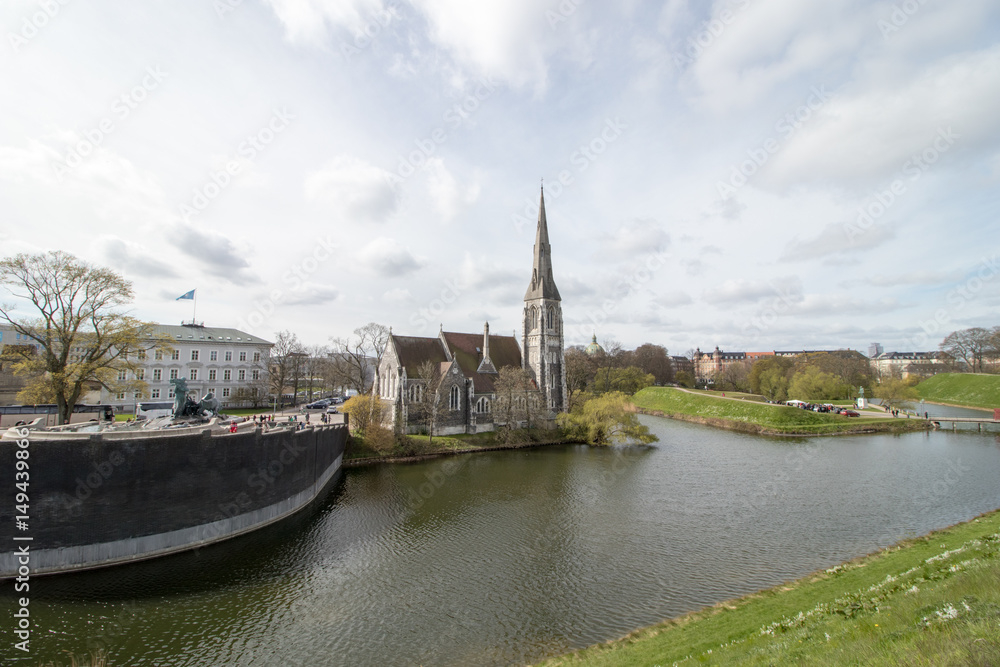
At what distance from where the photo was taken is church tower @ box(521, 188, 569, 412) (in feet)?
163

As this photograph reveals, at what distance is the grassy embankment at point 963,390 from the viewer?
70188mm

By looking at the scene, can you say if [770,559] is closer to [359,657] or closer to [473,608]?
[473,608]

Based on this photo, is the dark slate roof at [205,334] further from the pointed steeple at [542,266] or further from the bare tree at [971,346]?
the bare tree at [971,346]

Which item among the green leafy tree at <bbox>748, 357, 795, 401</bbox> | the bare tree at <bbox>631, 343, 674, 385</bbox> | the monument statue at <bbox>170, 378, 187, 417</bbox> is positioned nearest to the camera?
the monument statue at <bbox>170, 378, 187, 417</bbox>

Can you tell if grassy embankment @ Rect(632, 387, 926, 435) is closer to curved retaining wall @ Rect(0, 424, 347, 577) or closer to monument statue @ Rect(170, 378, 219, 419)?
curved retaining wall @ Rect(0, 424, 347, 577)

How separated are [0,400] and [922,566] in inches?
2483

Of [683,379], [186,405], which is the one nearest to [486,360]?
[186,405]

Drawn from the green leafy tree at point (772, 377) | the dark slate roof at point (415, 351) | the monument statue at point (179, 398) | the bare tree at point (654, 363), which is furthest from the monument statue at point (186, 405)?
the bare tree at point (654, 363)

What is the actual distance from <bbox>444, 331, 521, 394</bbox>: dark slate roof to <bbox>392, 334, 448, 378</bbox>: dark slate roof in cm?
134

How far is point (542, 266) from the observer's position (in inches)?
A: 2007

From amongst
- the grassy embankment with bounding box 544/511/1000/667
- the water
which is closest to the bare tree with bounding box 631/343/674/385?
the water

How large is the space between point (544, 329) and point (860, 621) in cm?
4058

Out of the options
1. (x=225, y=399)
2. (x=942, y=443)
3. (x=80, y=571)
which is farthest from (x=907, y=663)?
(x=225, y=399)

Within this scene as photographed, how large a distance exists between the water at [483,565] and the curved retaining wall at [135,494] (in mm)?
966
